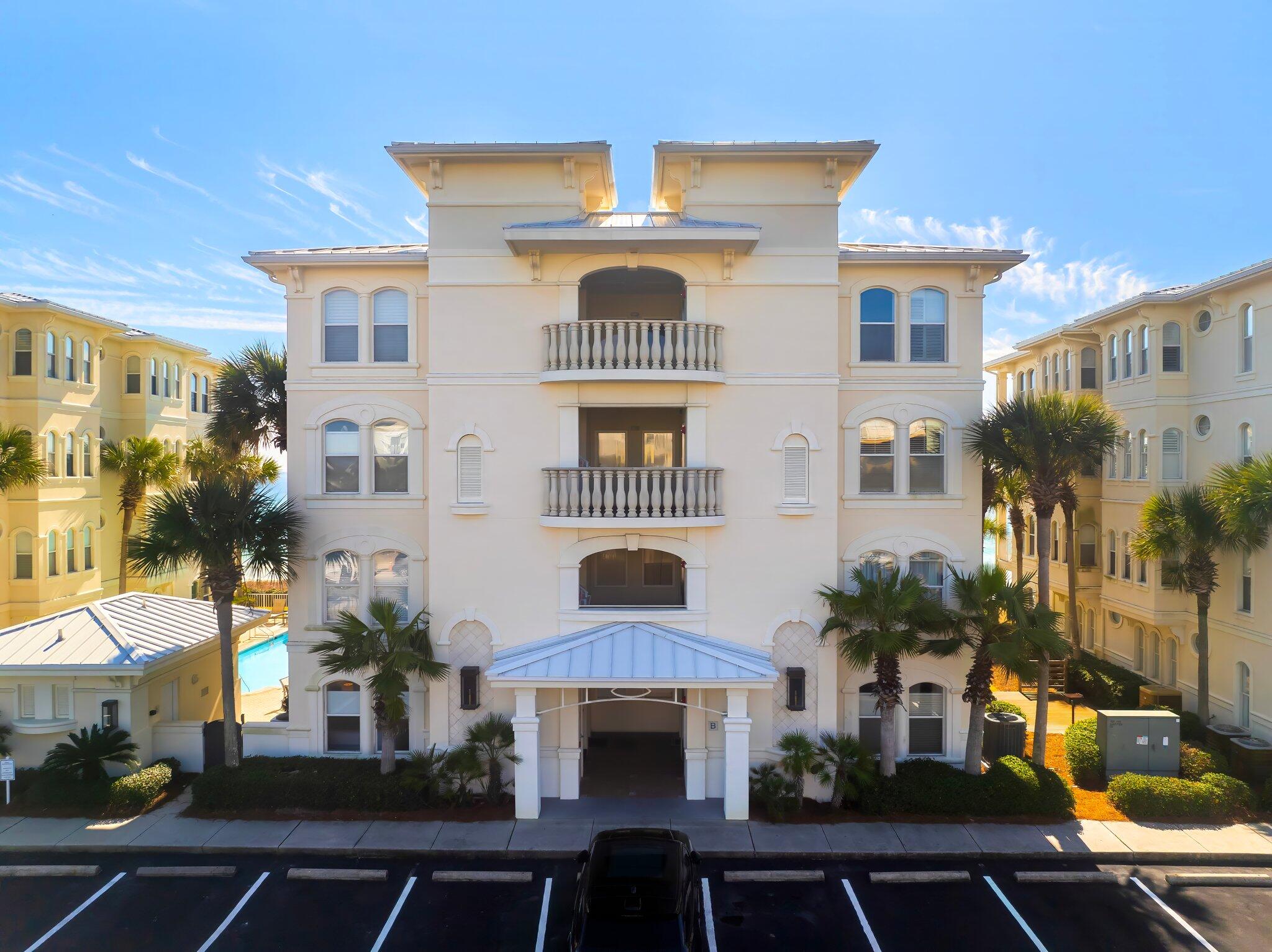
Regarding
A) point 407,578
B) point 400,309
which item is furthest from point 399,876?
point 400,309

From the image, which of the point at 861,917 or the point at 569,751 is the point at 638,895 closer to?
the point at 861,917

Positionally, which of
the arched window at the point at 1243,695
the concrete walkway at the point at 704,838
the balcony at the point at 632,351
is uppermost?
the balcony at the point at 632,351

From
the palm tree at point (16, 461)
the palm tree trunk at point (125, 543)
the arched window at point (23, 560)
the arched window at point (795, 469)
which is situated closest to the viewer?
the arched window at point (795, 469)

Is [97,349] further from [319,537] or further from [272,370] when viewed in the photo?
[319,537]

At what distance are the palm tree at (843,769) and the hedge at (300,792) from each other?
8.04 m

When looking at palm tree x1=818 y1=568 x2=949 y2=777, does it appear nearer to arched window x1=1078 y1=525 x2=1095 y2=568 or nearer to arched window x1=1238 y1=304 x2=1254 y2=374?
arched window x1=1238 y1=304 x2=1254 y2=374

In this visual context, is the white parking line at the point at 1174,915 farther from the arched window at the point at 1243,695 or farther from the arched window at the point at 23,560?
the arched window at the point at 23,560

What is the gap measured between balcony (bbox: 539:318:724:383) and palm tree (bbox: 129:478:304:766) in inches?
260

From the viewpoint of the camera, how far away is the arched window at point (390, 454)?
16.9 m

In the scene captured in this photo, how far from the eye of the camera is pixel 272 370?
1889 centimetres

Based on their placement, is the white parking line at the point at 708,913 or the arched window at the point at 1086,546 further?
the arched window at the point at 1086,546

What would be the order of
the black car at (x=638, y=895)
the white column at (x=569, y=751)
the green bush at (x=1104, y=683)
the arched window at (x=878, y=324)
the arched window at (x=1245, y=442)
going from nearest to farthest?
the black car at (x=638, y=895)
the white column at (x=569, y=751)
the arched window at (x=878, y=324)
the arched window at (x=1245, y=442)
the green bush at (x=1104, y=683)

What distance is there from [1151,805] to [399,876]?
1429 centimetres

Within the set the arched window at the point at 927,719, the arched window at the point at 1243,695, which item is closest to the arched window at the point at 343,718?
the arched window at the point at 927,719
